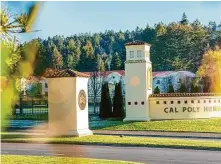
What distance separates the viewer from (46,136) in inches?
935

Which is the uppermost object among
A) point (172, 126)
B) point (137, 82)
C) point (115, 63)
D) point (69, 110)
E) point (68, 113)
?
point (115, 63)

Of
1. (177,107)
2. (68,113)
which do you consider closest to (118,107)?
(177,107)

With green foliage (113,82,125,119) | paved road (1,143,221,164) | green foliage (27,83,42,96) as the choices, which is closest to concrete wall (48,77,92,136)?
paved road (1,143,221,164)

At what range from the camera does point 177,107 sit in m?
31.0

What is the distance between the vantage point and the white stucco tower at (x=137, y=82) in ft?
101

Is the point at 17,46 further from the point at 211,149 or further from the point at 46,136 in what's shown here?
the point at 46,136

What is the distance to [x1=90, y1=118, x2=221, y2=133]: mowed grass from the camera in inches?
1071

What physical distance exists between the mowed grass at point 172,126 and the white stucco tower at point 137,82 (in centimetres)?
131

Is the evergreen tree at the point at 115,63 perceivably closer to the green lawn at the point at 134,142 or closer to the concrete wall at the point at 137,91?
the concrete wall at the point at 137,91

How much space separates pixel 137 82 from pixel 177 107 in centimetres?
306

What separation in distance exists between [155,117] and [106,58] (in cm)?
5674

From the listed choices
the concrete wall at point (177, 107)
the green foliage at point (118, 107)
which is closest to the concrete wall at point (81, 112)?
the concrete wall at point (177, 107)

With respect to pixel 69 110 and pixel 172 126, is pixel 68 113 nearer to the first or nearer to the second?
pixel 69 110

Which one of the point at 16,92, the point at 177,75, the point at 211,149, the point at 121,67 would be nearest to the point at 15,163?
the point at 211,149
